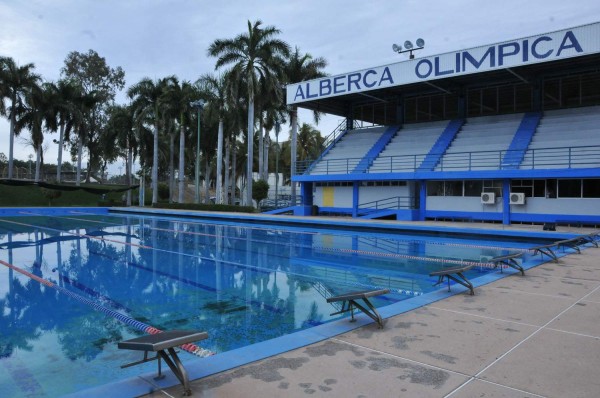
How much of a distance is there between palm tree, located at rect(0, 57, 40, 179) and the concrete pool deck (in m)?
48.8

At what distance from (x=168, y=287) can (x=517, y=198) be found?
1899 cm

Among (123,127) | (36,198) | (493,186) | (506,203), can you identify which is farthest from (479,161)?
(36,198)

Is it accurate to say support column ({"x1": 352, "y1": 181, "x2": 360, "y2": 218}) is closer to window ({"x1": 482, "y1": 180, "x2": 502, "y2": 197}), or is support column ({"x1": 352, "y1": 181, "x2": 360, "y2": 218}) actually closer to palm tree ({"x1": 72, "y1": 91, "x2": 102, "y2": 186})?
window ({"x1": 482, "y1": 180, "x2": 502, "y2": 197})

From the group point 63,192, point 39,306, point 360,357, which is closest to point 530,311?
point 360,357

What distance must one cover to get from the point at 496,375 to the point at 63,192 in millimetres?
48019

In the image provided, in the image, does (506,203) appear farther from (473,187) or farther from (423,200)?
(423,200)

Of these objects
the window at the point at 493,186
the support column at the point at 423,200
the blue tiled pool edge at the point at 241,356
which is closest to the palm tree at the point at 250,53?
the support column at the point at 423,200

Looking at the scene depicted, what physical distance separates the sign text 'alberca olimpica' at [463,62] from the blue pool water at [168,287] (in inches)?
433

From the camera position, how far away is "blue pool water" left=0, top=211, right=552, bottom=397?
17.1 feet

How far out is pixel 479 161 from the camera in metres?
25.2

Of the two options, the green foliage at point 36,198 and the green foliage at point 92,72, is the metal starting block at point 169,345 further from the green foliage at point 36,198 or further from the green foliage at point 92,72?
the green foliage at point 92,72

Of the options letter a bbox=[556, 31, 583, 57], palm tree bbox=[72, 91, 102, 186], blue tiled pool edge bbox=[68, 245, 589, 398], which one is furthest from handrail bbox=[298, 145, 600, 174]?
palm tree bbox=[72, 91, 102, 186]

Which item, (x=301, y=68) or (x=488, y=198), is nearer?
(x=488, y=198)

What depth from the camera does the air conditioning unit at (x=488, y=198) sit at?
23141 millimetres
